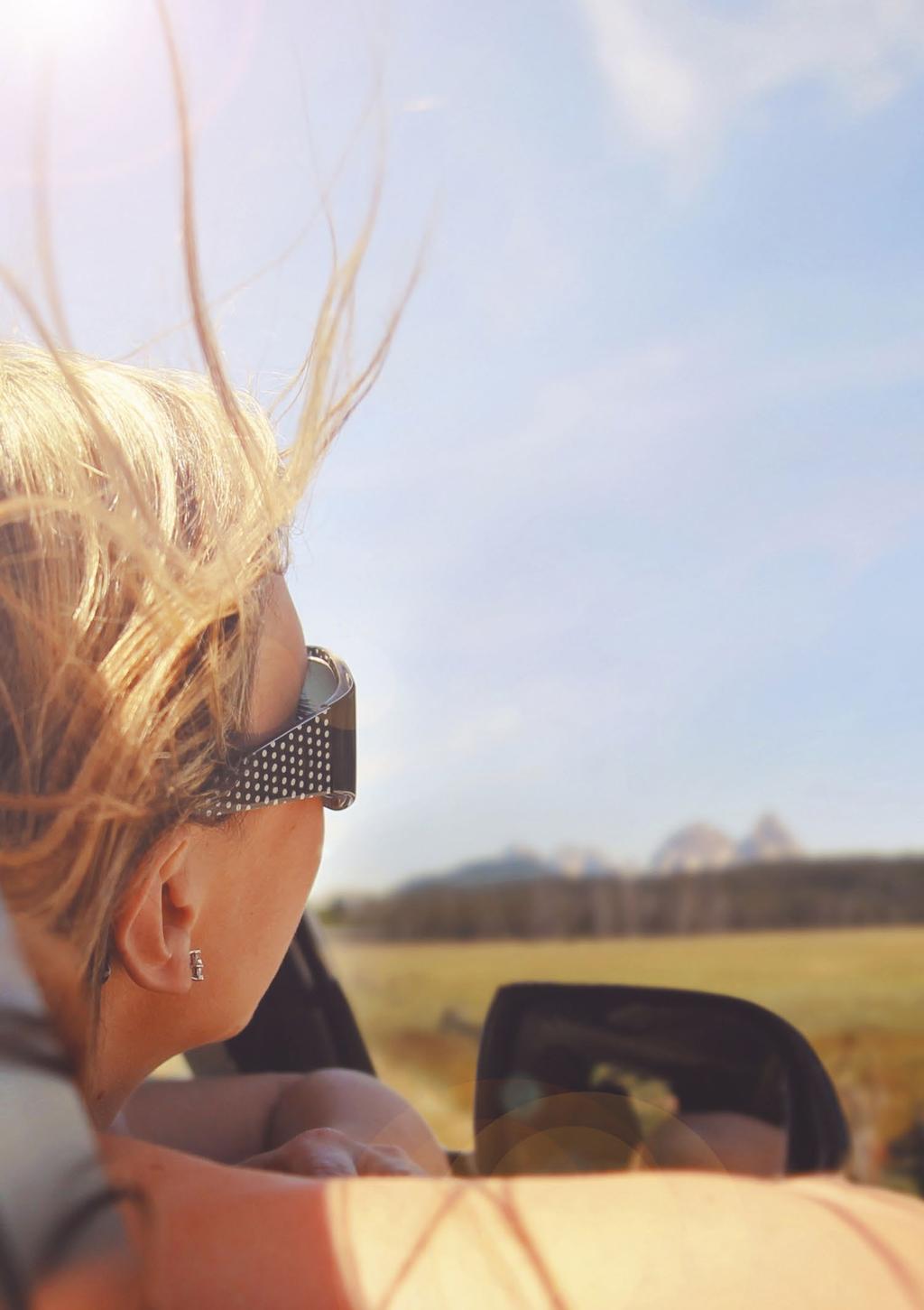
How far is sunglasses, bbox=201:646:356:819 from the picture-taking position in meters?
1.39

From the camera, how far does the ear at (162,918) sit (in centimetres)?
127

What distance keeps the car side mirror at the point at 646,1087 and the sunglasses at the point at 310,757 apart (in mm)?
473

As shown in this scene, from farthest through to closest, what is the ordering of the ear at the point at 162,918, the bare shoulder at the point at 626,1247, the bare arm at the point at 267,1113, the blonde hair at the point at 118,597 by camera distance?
1. the bare arm at the point at 267,1113
2. the ear at the point at 162,918
3. the blonde hair at the point at 118,597
4. the bare shoulder at the point at 626,1247

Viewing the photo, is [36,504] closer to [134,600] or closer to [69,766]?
[134,600]

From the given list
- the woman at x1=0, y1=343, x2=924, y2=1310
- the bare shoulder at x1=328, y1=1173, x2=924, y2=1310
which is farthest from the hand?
the bare shoulder at x1=328, y1=1173, x2=924, y2=1310

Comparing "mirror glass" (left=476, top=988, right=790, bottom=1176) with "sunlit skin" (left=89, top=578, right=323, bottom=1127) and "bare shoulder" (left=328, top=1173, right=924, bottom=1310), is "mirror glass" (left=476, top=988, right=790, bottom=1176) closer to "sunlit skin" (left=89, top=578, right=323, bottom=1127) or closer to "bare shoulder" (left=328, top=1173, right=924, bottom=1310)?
"sunlit skin" (left=89, top=578, right=323, bottom=1127)

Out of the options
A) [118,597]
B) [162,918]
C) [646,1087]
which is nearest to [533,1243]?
[162,918]

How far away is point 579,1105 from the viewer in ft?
5.60

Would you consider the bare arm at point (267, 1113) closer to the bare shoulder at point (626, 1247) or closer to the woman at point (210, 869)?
the woman at point (210, 869)

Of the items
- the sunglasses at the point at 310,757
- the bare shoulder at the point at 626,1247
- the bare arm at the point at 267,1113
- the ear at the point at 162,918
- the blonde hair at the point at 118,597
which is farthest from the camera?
the bare arm at the point at 267,1113

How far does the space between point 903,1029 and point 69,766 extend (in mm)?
1310

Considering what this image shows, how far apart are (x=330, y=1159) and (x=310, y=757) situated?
18.0 inches

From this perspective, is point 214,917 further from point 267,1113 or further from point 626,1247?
point 267,1113

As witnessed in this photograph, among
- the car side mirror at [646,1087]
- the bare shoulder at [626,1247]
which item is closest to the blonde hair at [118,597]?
the bare shoulder at [626,1247]
